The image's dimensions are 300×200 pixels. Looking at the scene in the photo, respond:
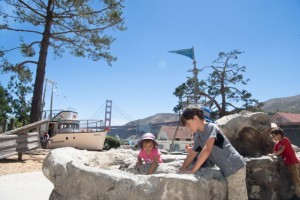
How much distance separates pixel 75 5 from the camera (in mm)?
12938

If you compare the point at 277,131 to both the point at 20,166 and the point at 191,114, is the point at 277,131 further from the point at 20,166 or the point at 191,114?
the point at 20,166

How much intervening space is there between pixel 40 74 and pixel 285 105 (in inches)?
3385

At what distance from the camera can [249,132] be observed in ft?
16.3

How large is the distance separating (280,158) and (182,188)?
2715 millimetres

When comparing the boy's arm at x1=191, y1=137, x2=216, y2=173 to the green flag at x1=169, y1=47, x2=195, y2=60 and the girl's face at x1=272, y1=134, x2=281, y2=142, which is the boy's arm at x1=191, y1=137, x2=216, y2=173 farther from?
the green flag at x1=169, y1=47, x2=195, y2=60

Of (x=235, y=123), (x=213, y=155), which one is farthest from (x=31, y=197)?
(x=235, y=123)

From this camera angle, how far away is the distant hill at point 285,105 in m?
73.2

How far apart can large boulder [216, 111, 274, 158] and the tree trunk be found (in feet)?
31.2

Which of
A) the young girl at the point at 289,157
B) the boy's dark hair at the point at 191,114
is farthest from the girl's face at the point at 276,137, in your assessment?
the boy's dark hair at the point at 191,114

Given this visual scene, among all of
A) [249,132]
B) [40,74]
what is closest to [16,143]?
[40,74]

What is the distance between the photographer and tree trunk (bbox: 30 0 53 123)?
12398 millimetres

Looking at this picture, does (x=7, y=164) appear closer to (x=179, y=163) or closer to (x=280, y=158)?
(x=179, y=163)

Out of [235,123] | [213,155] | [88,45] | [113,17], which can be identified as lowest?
[213,155]

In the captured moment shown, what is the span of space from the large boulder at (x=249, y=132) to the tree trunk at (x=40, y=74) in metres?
9.52
